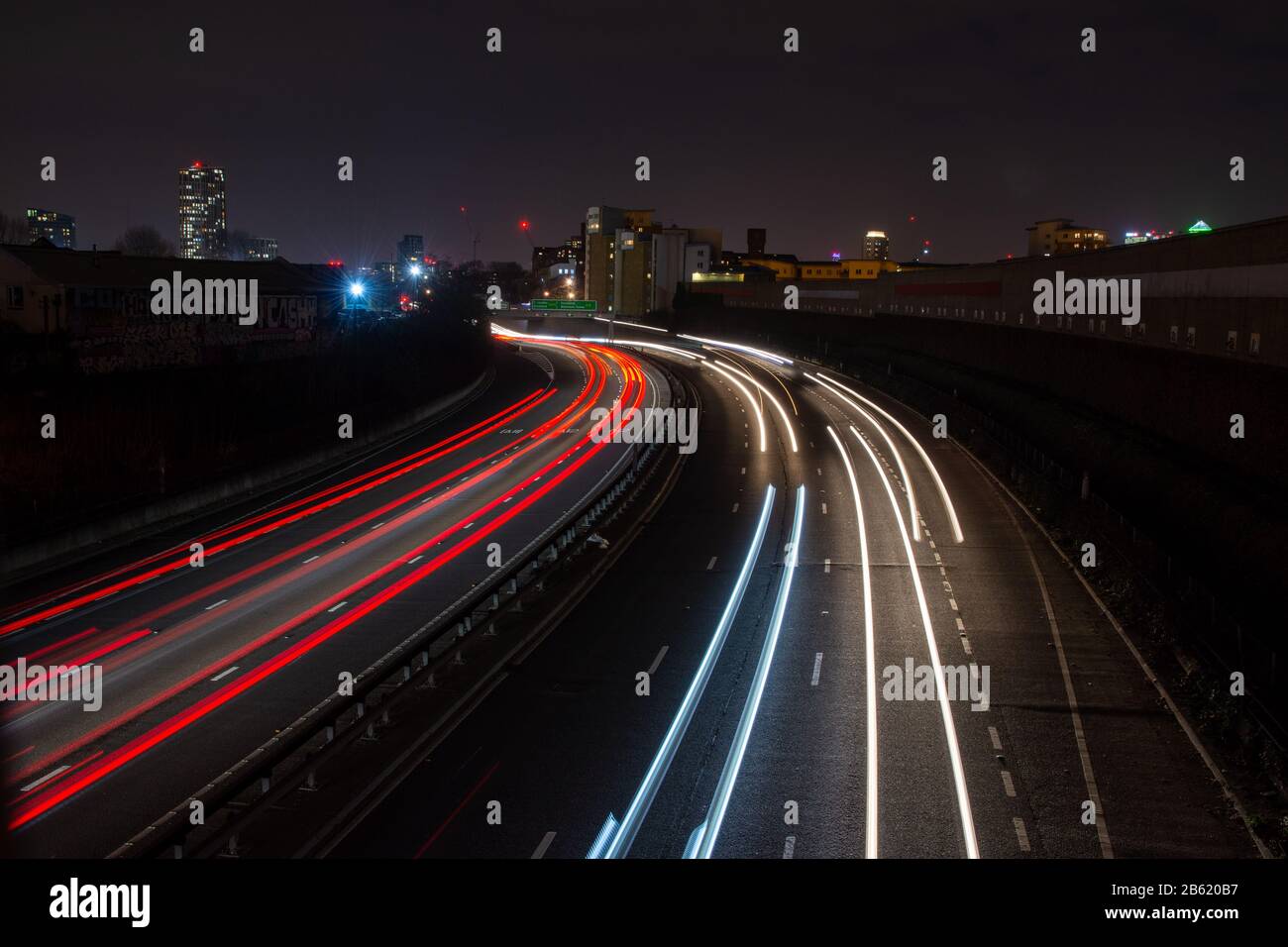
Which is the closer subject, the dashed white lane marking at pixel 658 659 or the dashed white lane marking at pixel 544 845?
the dashed white lane marking at pixel 544 845

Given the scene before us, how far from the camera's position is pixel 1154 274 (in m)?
37.8

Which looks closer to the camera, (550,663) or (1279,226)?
(550,663)

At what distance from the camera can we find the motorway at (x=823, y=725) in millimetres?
13531

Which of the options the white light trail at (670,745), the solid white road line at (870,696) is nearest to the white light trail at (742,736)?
the white light trail at (670,745)

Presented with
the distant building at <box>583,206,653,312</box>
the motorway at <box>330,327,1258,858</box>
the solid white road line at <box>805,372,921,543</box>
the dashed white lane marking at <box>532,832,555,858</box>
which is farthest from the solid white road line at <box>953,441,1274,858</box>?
the distant building at <box>583,206,653,312</box>

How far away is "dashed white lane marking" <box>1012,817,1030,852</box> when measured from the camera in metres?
13.3

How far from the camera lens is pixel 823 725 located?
57.4 feet

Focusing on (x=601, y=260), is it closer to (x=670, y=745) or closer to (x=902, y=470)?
(x=902, y=470)

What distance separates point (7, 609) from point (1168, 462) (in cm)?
3002

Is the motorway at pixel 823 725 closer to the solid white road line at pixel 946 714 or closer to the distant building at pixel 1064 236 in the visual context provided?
the solid white road line at pixel 946 714

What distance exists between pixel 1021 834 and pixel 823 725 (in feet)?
14.1

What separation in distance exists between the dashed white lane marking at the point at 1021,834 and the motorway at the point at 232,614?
417 inches
